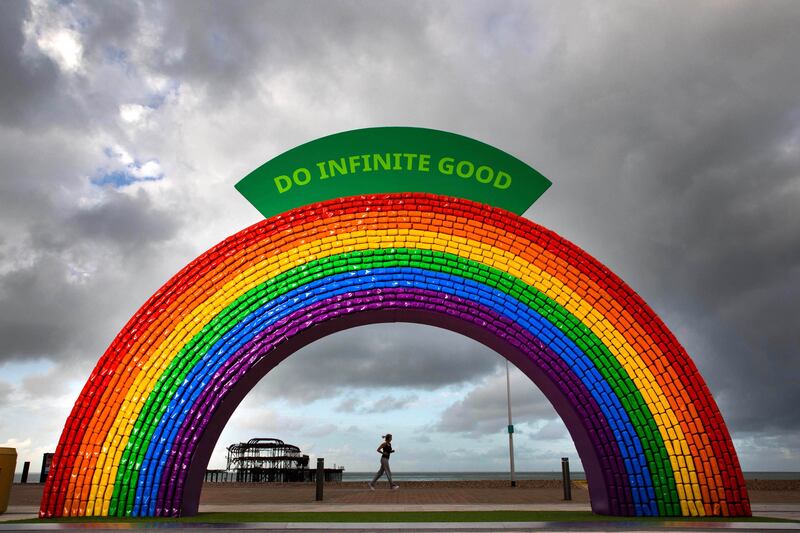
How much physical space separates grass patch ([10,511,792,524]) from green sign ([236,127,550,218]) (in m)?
4.37

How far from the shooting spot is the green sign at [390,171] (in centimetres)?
1016

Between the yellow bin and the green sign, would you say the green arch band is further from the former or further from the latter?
the yellow bin

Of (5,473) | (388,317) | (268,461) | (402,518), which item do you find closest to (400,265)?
(388,317)

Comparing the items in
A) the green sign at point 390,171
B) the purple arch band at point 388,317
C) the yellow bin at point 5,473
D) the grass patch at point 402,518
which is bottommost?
the grass patch at point 402,518

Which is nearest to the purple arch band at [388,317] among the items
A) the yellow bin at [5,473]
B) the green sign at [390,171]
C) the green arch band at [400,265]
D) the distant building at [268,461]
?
the green arch band at [400,265]

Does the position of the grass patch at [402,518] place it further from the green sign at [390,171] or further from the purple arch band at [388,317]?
the green sign at [390,171]

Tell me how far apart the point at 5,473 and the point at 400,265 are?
686 centimetres

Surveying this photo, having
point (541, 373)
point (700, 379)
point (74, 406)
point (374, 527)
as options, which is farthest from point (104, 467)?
point (700, 379)

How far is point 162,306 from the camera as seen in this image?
9367mm

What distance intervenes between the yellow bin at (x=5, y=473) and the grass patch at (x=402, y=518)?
7.27 ft

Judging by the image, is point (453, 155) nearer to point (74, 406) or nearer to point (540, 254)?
point (540, 254)

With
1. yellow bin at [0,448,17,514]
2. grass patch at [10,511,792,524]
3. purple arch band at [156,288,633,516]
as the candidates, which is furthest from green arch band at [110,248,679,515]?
yellow bin at [0,448,17,514]

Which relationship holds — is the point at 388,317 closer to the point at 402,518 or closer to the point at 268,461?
the point at 402,518

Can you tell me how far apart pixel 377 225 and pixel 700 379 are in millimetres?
4831
